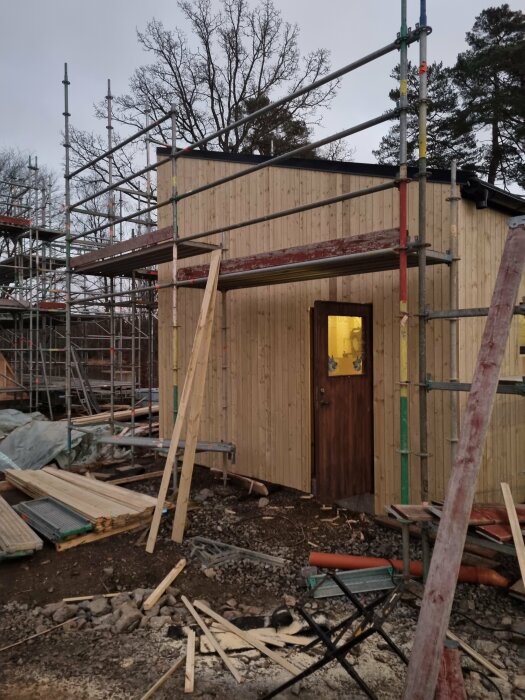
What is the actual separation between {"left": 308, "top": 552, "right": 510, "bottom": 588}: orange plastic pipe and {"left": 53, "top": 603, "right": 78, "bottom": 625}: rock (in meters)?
2.00

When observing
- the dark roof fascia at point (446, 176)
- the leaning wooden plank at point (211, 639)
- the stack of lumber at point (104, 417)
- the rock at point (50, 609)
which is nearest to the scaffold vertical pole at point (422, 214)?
the dark roof fascia at point (446, 176)

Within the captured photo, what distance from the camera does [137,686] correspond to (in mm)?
2938

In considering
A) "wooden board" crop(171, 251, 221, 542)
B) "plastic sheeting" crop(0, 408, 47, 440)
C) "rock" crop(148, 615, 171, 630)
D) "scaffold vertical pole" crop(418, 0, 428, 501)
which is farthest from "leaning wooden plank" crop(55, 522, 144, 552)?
"plastic sheeting" crop(0, 408, 47, 440)

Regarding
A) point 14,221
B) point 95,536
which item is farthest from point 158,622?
point 14,221

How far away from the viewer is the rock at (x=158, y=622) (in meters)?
3.56

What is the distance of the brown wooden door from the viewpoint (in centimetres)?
606

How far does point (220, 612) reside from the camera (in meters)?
3.75

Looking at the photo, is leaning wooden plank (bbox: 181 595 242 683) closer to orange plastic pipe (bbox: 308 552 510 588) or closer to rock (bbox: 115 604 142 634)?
rock (bbox: 115 604 142 634)

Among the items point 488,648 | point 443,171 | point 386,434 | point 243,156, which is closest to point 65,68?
point 243,156

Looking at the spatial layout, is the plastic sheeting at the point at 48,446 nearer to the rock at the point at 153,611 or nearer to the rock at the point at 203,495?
the rock at the point at 203,495

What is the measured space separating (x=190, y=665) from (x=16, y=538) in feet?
8.85

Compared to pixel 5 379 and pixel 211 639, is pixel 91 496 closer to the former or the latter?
pixel 211 639

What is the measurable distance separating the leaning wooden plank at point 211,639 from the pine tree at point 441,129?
16.0 meters

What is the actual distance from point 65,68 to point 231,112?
34.4 ft
